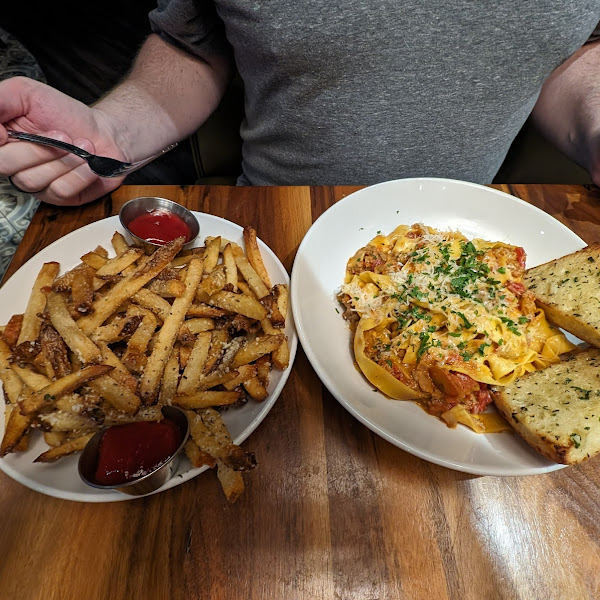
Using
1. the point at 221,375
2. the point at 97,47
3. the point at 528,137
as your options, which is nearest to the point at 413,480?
the point at 221,375

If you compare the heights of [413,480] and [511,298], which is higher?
[511,298]

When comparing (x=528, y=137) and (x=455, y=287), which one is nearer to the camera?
(x=455, y=287)

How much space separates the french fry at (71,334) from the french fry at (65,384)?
0.25 feet

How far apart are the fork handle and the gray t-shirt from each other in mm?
936

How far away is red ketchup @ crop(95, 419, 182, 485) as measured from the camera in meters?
1.34

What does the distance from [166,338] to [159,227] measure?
2.09 ft

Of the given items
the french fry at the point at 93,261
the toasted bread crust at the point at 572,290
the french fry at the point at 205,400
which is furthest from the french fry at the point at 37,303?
the toasted bread crust at the point at 572,290

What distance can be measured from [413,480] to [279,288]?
0.91 meters

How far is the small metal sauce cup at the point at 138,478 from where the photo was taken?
4.20 feet

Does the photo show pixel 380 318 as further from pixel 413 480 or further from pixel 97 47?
pixel 97 47

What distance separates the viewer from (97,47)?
673cm

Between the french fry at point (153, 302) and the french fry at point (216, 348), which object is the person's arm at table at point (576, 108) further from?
the french fry at point (153, 302)

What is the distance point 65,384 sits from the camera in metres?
1.50

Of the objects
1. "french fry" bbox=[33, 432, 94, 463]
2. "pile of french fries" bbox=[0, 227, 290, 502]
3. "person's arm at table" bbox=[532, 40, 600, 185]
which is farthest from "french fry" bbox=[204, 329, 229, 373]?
"person's arm at table" bbox=[532, 40, 600, 185]
